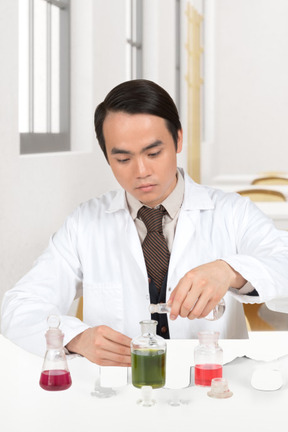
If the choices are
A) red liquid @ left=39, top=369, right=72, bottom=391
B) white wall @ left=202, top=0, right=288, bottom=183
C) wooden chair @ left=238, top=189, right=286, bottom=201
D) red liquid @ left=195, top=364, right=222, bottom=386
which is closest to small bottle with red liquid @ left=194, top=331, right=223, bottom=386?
red liquid @ left=195, top=364, right=222, bottom=386

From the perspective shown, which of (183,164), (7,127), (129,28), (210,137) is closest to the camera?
(7,127)

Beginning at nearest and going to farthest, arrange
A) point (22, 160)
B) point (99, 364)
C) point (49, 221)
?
1. point (99, 364)
2. point (22, 160)
3. point (49, 221)

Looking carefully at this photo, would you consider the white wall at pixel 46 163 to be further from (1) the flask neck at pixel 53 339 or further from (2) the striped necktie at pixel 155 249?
(1) the flask neck at pixel 53 339

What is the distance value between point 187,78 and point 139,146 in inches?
246

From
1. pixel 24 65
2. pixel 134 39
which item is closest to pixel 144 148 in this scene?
pixel 24 65

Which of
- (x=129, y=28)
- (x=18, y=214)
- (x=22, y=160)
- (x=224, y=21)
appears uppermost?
(x=224, y=21)

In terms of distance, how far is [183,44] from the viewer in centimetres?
774

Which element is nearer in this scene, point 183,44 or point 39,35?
point 39,35

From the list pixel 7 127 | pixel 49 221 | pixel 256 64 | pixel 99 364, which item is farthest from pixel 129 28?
pixel 256 64

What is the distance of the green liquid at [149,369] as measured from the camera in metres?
1.39

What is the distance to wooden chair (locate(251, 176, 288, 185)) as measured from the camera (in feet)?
24.8

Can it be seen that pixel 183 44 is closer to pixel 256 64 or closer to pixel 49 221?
pixel 256 64

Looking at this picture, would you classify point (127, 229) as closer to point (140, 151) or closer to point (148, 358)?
point (140, 151)

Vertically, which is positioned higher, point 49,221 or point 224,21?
point 224,21
